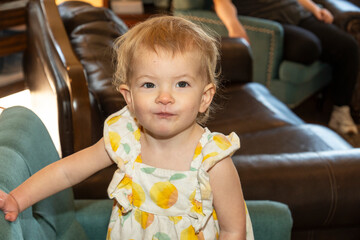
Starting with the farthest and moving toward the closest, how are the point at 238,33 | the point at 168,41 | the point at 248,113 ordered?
1. the point at 238,33
2. the point at 248,113
3. the point at 168,41

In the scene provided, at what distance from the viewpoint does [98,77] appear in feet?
5.69

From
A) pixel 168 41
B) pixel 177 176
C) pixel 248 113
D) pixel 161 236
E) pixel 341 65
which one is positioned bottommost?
pixel 341 65

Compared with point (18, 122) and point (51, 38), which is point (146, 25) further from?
point (51, 38)

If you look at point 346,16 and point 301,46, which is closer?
point 301,46

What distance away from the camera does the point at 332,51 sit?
342cm

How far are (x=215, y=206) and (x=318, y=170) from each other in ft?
1.53

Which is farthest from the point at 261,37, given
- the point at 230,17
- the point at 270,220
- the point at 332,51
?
the point at 270,220

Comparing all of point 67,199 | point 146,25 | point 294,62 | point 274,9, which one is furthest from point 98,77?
point 274,9

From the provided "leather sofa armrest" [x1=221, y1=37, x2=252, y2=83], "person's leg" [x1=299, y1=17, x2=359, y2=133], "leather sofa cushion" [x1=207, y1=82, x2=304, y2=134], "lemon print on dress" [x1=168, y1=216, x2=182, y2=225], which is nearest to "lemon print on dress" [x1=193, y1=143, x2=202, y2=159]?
"lemon print on dress" [x1=168, y1=216, x2=182, y2=225]

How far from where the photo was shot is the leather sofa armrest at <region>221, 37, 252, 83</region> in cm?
267

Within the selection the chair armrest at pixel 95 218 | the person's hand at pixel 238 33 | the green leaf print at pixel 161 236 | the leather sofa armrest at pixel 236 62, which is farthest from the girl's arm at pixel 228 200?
the person's hand at pixel 238 33

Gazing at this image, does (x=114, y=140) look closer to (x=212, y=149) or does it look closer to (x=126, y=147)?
(x=126, y=147)

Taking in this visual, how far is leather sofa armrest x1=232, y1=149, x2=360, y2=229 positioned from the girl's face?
43 cm

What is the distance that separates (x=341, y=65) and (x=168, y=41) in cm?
286
